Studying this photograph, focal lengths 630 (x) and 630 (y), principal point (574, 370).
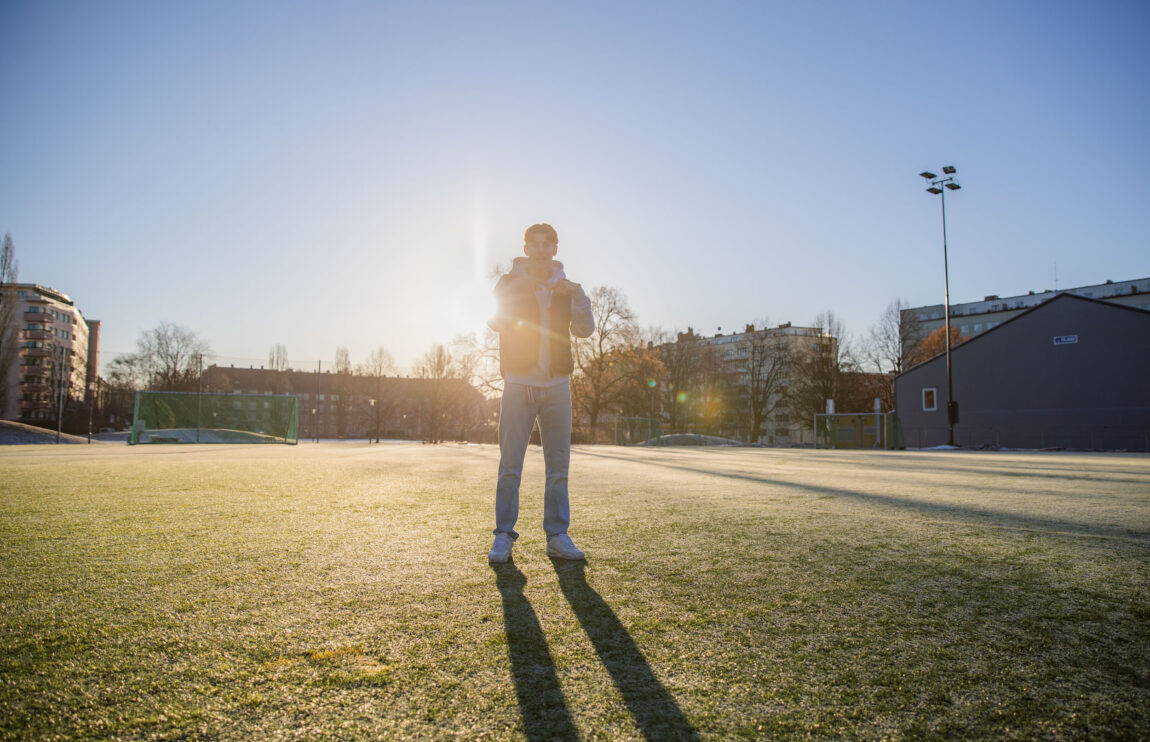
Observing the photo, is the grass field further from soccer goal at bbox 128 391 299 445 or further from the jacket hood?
soccer goal at bbox 128 391 299 445

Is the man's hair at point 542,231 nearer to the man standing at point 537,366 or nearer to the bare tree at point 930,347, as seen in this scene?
the man standing at point 537,366

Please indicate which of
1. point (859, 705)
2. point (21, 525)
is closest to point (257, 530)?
point (21, 525)

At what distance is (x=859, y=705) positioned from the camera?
1358 millimetres

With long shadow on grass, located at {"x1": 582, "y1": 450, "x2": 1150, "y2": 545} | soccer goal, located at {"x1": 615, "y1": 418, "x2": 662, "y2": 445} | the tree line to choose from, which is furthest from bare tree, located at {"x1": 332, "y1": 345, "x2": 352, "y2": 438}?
long shadow on grass, located at {"x1": 582, "y1": 450, "x2": 1150, "y2": 545}

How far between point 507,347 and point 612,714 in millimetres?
2326

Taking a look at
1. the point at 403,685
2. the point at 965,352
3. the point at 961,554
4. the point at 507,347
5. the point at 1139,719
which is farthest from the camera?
the point at 965,352

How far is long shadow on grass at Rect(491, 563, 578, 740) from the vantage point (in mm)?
1269

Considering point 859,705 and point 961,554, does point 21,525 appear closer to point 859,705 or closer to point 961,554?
point 859,705

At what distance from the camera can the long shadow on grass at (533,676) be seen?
4.16 feet

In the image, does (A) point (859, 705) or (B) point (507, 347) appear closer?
(A) point (859, 705)

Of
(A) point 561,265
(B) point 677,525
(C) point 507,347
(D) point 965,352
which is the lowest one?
(B) point 677,525

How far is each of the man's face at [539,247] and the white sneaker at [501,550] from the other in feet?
5.15

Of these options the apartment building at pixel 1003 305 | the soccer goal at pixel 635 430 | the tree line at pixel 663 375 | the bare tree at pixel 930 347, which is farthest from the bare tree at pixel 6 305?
the apartment building at pixel 1003 305

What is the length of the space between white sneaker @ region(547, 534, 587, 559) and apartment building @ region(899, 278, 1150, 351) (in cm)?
7642
